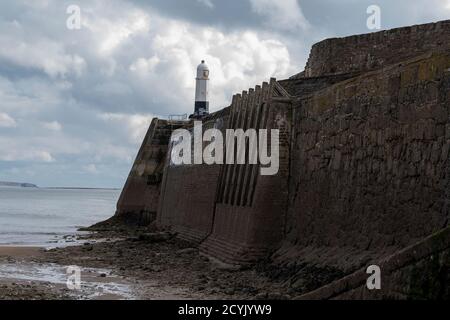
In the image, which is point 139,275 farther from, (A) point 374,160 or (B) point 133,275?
(A) point 374,160

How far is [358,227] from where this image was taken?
11.7 m

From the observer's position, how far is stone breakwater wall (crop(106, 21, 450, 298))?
9.78 meters

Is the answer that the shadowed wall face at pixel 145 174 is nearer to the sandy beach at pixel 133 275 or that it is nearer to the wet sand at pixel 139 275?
the sandy beach at pixel 133 275

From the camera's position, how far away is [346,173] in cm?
1266

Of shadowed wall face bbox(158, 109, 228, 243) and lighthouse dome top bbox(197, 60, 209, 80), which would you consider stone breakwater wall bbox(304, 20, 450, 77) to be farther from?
lighthouse dome top bbox(197, 60, 209, 80)

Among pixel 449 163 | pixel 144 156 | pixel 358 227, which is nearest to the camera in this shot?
pixel 449 163

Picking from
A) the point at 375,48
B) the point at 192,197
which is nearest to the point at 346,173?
the point at 375,48

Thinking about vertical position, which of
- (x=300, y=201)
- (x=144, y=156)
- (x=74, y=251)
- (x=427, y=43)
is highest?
(x=427, y=43)

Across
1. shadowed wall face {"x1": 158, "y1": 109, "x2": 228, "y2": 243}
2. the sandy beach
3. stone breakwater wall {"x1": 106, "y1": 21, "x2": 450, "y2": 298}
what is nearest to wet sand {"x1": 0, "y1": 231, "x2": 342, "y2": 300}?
the sandy beach

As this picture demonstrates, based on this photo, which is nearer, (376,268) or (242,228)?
(376,268)

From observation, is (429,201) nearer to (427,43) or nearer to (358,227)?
(358,227)

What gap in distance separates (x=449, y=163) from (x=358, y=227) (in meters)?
2.70
